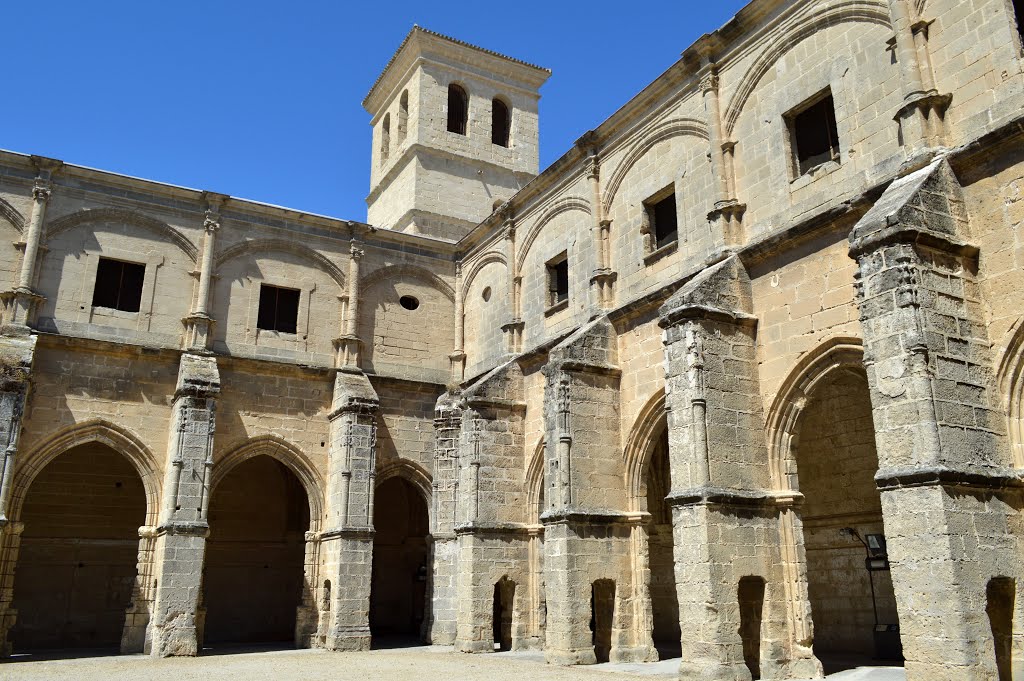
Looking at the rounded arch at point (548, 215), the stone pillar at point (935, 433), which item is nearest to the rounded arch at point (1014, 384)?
the stone pillar at point (935, 433)

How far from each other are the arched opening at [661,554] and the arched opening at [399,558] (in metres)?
Result: 6.22

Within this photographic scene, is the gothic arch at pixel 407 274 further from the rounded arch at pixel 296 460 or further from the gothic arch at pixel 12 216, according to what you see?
the gothic arch at pixel 12 216

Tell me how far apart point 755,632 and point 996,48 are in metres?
7.05

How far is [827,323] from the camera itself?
10.5m

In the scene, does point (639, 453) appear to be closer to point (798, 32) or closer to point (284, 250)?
point (798, 32)

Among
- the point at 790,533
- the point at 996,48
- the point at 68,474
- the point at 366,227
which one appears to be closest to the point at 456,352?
the point at 366,227

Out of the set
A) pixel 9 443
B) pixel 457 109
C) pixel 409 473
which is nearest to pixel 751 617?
pixel 409 473

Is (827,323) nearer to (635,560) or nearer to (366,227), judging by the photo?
(635,560)

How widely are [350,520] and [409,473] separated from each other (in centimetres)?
223

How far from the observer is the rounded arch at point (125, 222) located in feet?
54.1

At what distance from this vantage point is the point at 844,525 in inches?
563

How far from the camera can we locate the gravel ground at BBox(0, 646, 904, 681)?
36.9 ft

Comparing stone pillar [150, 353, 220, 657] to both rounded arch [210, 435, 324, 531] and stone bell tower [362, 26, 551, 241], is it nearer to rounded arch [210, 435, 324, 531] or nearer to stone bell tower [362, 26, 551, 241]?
rounded arch [210, 435, 324, 531]

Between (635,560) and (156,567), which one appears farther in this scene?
(156,567)
